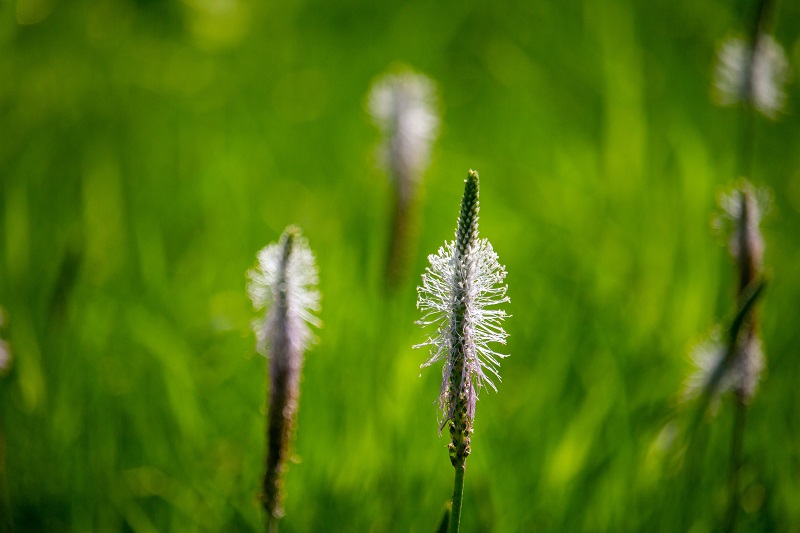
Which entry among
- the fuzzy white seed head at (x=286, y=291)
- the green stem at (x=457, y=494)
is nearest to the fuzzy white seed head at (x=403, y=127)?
the fuzzy white seed head at (x=286, y=291)

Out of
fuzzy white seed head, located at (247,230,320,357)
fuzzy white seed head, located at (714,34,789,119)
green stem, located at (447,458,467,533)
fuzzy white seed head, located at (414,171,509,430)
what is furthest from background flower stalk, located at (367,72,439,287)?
green stem, located at (447,458,467,533)

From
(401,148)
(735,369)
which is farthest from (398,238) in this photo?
(735,369)

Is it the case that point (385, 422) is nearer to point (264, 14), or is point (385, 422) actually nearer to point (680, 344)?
point (680, 344)

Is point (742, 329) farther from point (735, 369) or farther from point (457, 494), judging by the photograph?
point (457, 494)

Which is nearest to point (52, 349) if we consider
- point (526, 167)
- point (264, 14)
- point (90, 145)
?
point (90, 145)

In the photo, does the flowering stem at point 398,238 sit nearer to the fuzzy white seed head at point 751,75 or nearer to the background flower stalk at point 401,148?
the background flower stalk at point 401,148

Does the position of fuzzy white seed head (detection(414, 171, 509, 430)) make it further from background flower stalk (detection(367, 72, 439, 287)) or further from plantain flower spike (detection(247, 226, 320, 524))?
background flower stalk (detection(367, 72, 439, 287))
